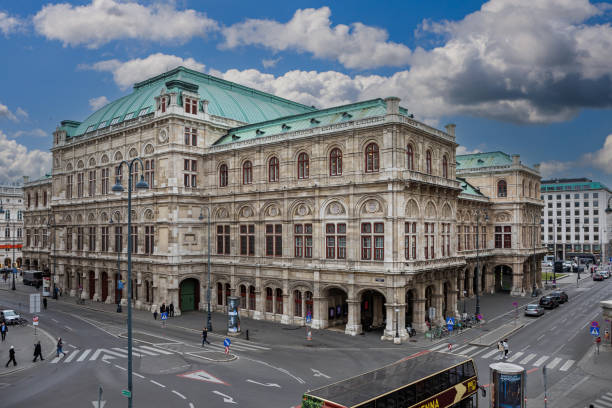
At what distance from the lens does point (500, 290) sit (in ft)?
253

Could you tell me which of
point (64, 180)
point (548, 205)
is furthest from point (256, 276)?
point (548, 205)

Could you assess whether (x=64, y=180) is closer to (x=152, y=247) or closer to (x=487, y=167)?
(x=152, y=247)

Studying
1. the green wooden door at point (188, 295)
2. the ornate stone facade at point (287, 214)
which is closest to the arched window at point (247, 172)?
the ornate stone facade at point (287, 214)

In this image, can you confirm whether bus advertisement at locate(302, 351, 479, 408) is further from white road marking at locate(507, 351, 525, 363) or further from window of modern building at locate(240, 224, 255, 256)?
window of modern building at locate(240, 224, 255, 256)

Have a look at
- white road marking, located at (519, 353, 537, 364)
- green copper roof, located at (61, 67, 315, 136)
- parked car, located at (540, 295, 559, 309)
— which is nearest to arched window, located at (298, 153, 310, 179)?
green copper roof, located at (61, 67, 315, 136)

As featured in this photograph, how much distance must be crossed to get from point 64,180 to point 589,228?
145884 millimetres

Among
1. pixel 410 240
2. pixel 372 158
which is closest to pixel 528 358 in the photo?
pixel 410 240

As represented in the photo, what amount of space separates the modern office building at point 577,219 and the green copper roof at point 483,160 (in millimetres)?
82150

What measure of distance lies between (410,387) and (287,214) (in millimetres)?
32263

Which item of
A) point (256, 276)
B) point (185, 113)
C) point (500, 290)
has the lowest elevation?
point (500, 290)

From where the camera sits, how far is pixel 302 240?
1929 inches

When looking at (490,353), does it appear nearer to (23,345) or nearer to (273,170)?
(273,170)

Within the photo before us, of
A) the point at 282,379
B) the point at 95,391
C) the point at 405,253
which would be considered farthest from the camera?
the point at 405,253

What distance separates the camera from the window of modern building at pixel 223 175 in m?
57.7
